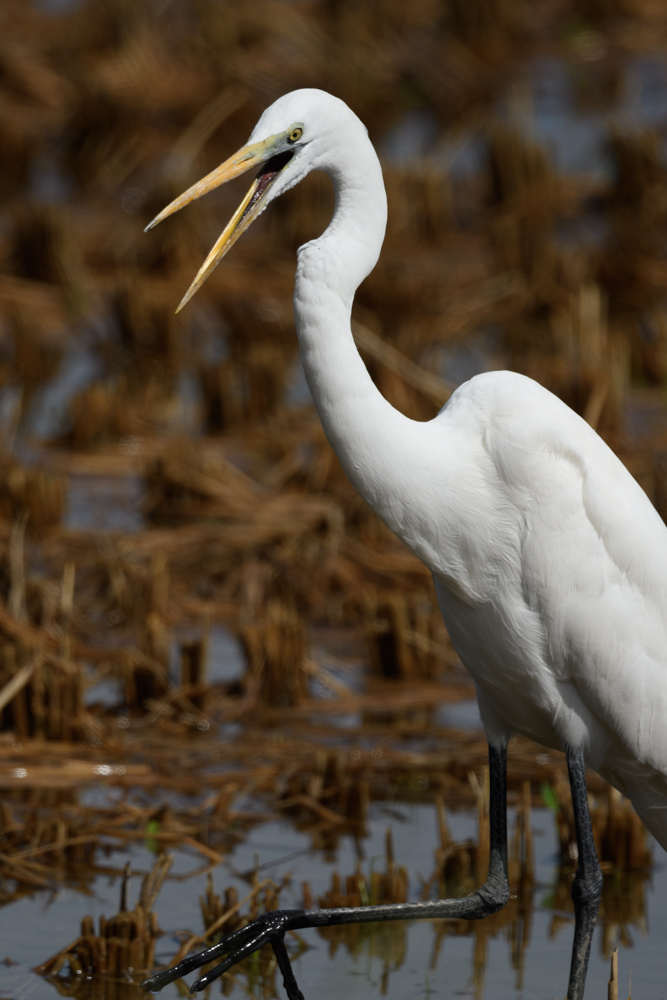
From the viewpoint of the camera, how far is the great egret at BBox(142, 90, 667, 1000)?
11.0ft

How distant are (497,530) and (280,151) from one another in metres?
0.90

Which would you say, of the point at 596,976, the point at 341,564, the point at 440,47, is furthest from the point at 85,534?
the point at 440,47

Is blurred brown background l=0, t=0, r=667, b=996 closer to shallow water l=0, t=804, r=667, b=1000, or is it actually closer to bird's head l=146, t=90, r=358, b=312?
shallow water l=0, t=804, r=667, b=1000

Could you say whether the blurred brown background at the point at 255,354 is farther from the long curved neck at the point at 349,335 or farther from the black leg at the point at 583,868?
the long curved neck at the point at 349,335

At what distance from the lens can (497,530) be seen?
3.52 m

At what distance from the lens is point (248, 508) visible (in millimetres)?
7191

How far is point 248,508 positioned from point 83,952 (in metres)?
3.34

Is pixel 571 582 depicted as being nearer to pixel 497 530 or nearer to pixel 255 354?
pixel 497 530

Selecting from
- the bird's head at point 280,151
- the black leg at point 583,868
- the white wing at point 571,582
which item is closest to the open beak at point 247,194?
the bird's head at point 280,151

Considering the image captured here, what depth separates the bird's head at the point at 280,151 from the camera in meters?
3.30

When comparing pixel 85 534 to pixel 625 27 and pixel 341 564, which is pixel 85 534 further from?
pixel 625 27

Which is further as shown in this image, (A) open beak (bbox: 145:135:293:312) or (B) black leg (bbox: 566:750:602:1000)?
(B) black leg (bbox: 566:750:602:1000)

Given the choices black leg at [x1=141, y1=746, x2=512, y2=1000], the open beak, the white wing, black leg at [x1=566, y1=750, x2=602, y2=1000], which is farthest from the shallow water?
the open beak

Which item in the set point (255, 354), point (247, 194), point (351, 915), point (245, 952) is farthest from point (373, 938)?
point (255, 354)
